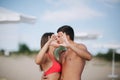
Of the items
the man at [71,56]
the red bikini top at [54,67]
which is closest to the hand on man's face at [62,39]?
the man at [71,56]

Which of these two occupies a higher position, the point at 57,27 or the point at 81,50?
the point at 57,27

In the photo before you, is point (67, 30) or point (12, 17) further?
point (12, 17)

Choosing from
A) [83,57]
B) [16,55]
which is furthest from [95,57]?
[16,55]

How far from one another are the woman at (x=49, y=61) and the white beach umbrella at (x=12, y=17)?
0.28m

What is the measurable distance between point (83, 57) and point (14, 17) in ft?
2.34

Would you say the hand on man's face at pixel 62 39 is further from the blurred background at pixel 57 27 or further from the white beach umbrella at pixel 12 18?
the white beach umbrella at pixel 12 18

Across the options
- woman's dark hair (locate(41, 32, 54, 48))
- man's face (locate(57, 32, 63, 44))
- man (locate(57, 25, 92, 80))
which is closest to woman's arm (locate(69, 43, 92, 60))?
man (locate(57, 25, 92, 80))

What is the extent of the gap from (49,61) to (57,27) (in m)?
0.31

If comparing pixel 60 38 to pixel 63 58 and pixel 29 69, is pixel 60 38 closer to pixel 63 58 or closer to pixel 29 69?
pixel 63 58

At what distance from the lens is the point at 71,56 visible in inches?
95.5

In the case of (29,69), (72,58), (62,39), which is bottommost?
(29,69)

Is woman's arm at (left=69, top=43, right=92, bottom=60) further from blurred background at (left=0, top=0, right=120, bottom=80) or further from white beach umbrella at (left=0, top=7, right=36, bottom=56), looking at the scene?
white beach umbrella at (left=0, top=7, right=36, bottom=56)

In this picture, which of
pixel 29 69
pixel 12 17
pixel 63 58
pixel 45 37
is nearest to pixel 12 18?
pixel 12 17

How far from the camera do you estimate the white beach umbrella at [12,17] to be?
2564 millimetres
